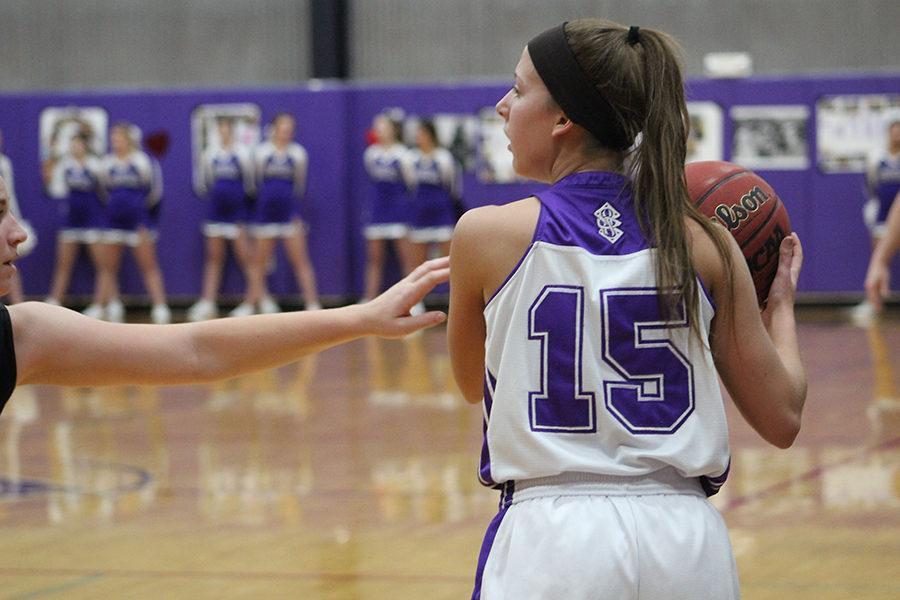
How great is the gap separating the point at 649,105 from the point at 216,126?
522 inches

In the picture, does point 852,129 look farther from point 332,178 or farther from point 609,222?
point 609,222

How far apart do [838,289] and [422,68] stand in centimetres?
527

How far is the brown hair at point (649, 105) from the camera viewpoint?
202 centimetres

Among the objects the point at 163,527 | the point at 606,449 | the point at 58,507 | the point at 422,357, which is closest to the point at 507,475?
the point at 606,449

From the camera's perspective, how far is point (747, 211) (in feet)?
7.95

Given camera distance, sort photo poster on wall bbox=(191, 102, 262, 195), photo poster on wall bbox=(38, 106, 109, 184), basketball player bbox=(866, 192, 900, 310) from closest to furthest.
Answer: basketball player bbox=(866, 192, 900, 310), photo poster on wall bbox=(191, 102, 262, 195), photo poster on wall bbox=(38, 106, 109, 184)

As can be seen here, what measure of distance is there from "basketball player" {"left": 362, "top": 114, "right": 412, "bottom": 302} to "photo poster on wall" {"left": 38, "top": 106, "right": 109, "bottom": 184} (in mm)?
3022

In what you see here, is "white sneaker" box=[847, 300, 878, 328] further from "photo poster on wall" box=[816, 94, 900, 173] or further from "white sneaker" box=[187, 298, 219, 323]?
"white sneaker" box=[187, 298, 219, 323]

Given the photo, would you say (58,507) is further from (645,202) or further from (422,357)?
(422,357)

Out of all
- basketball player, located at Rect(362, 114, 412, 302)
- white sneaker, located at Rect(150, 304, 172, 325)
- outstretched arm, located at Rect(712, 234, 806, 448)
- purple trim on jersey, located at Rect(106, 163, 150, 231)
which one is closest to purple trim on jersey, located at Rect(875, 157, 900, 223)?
basketball player, located at Rect(362, 114, 412, 302)

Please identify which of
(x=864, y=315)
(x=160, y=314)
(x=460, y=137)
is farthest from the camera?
(x=460, y=137)

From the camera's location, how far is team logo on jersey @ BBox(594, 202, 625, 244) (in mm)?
1996

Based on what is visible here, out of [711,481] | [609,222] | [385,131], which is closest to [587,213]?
[609,222]

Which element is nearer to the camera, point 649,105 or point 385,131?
point 649,105
